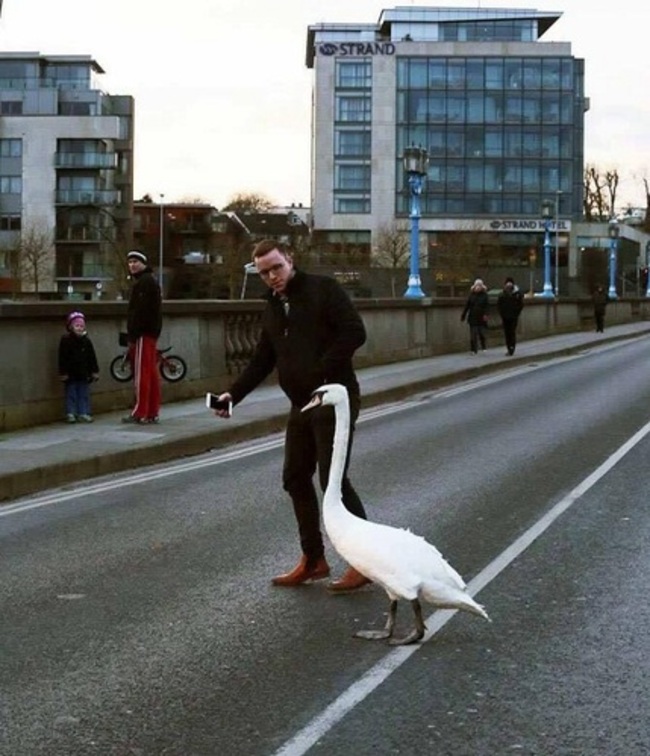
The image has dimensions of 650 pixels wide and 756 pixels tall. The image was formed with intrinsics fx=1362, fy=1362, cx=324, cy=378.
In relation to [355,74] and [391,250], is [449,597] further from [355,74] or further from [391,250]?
[355,74]

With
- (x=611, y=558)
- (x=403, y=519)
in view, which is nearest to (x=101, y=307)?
(x=403, y=519)

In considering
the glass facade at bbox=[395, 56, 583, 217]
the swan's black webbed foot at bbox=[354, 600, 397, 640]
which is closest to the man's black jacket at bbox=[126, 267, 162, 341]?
the swan's black webbed foot at bbox=[354, 600, 397, 640]

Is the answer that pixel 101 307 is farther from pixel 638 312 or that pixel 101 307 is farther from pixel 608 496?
pixel 638 312

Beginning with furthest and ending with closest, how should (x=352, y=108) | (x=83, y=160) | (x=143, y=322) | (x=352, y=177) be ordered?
(x=352, y=108) < (x=352, y=177) < (x=83, y=160) < (x=143, y=322)

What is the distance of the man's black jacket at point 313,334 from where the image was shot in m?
7.66

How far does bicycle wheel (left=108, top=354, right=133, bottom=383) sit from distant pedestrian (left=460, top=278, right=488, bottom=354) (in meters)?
14.6

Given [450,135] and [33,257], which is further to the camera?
[450,135]

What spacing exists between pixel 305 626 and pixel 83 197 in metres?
81.7

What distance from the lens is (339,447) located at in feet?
23.8

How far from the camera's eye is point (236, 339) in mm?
21812

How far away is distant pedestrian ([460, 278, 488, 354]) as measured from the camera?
31812 mm

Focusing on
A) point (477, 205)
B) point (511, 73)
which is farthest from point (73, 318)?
point (511, 73)

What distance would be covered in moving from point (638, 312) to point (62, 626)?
64.3m

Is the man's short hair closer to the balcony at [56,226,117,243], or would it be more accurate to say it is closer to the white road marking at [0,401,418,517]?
the white road marking at [0,401,418,517]
